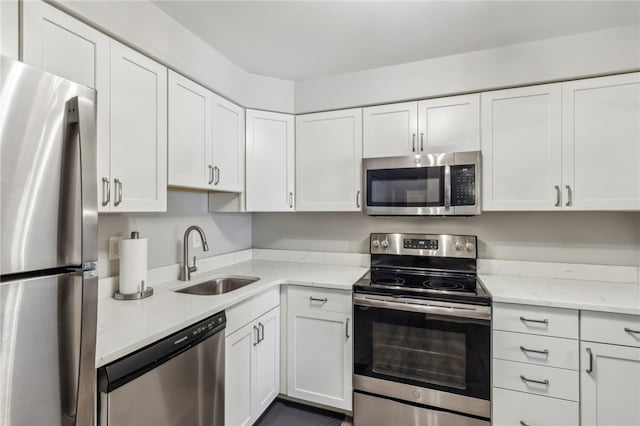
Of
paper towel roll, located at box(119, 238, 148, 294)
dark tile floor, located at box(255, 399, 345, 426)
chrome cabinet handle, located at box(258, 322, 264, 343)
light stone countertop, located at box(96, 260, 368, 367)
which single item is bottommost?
dark tile floor, located at box(255, 399, 345, 426)

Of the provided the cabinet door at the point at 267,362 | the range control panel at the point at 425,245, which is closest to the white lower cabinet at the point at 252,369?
the cabinet door at the point at 267,362

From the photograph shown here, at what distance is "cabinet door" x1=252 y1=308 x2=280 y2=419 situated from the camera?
1.88m

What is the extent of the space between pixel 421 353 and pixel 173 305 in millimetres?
1386

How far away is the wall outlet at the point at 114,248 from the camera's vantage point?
1.68 meters

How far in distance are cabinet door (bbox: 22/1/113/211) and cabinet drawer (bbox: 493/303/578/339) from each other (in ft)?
6.67

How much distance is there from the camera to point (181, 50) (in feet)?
5.65

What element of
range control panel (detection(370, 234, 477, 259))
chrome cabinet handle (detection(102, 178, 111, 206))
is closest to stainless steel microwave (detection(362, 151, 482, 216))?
range control panel (detection(370, 234, 477, 259))

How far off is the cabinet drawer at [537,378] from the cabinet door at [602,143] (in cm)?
95

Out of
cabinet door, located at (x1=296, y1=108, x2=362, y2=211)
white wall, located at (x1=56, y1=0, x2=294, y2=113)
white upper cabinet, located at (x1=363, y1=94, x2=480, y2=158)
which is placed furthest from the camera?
cabinet door, located at (x1=296, y1=108, x2=362, y2=211)

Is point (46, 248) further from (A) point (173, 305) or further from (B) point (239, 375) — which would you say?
(B) point (239, 375)

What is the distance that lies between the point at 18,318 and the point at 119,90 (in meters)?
1.08

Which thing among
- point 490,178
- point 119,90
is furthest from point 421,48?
point 119,90

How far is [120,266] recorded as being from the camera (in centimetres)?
160

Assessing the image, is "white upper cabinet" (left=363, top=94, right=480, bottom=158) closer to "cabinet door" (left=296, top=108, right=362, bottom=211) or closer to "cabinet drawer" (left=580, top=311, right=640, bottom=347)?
"cabinet door" (left=296, top=108, right=362, bottom=211)
